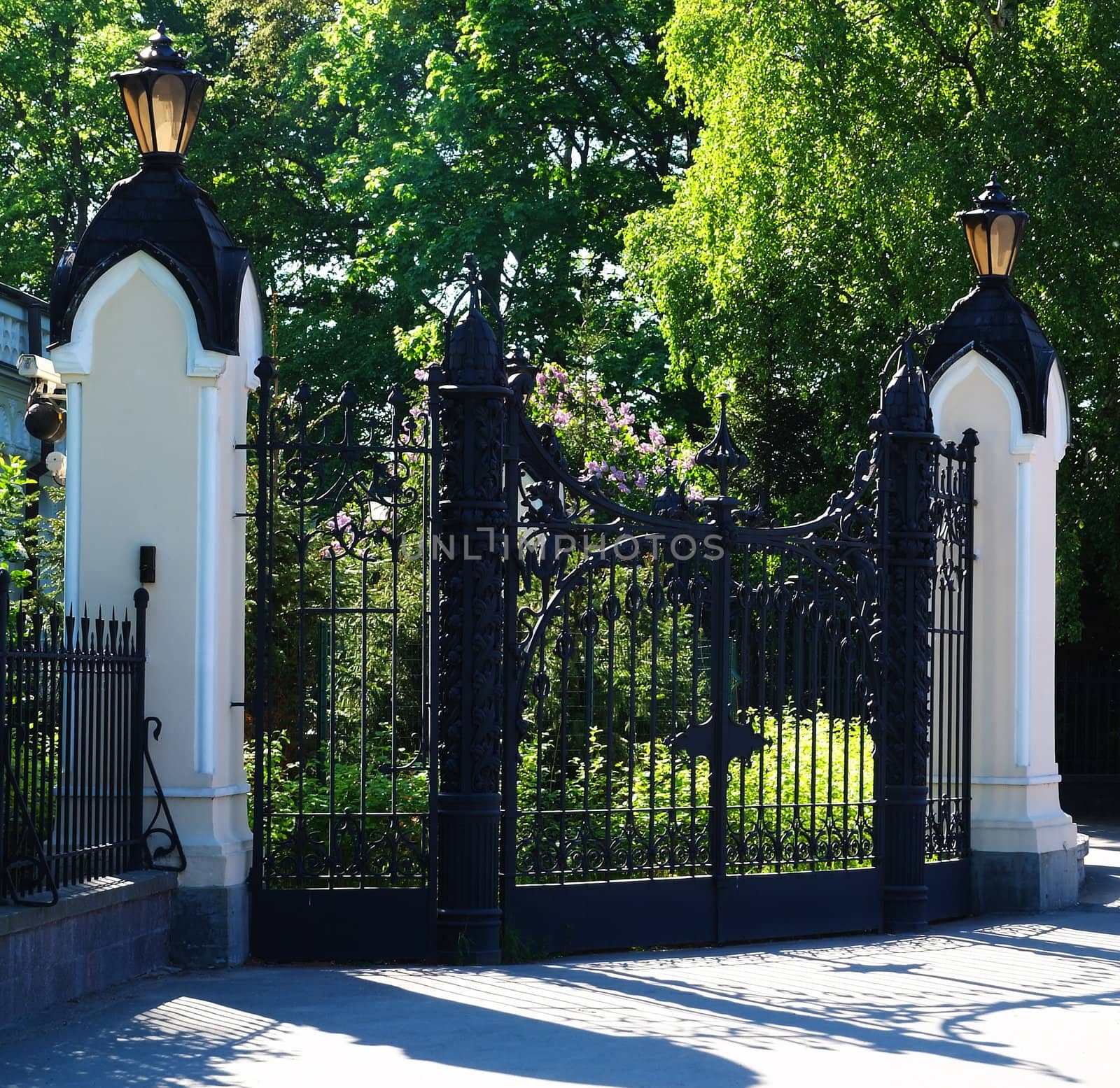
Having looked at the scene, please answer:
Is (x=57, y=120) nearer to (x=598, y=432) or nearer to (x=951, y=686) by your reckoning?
(x=598, y=432)

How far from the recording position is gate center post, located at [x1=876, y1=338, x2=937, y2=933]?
10562mm

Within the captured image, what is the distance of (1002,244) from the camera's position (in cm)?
1184

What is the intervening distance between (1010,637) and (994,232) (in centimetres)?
290

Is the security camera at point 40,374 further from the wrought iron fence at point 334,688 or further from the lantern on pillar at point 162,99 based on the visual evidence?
the lantern on pillar at point 162,99

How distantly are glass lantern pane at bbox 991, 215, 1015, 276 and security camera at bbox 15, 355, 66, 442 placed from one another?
7127mm

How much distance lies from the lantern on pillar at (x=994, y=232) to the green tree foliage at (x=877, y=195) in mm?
7811

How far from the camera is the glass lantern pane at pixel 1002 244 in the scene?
38.5 ft

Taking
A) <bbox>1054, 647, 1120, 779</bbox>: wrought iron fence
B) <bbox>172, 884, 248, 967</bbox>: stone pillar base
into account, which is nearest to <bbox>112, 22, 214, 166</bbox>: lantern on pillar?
<bbox>172, 884, 248, 967</bbox>: stone pillar base

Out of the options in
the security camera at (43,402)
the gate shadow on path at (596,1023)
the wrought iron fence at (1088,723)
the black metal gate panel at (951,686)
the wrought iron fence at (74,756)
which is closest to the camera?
the gate shadow on path at (596,1023)

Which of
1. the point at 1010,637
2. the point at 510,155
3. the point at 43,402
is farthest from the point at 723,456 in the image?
the point at 510,155

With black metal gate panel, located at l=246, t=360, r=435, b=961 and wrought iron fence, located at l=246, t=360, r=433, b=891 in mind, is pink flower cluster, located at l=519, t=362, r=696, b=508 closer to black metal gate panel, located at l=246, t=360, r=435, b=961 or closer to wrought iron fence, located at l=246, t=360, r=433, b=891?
wrought iron fence, located at l=246, t=360, r=433, b=891

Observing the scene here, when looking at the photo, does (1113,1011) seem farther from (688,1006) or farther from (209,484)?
(209,484)

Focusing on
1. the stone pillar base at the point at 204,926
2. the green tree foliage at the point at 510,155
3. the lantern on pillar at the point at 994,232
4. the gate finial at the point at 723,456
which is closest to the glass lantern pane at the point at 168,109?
the gate finial at the point at 723,456

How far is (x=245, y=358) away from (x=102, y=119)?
2509 centimetres
